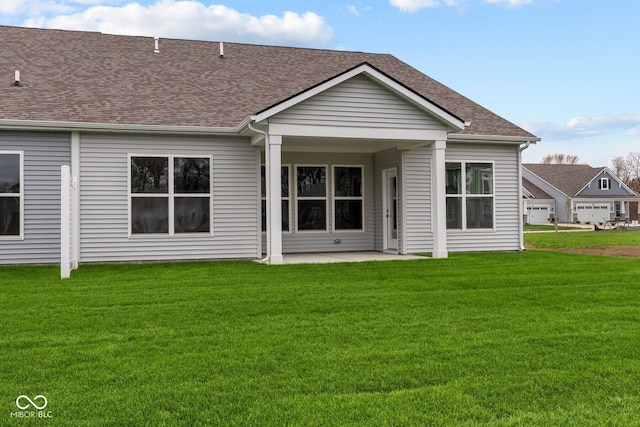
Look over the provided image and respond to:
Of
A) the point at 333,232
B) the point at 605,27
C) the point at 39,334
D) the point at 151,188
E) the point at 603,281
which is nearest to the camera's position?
the point at 39,334

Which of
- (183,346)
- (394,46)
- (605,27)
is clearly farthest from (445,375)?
(394,46)

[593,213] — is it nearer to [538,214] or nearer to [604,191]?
[604,191]

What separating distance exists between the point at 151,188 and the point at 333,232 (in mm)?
4688

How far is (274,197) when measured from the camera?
11531mm

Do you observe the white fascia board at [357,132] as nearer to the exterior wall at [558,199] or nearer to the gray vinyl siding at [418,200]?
the gray vinyl siding at [418,200]

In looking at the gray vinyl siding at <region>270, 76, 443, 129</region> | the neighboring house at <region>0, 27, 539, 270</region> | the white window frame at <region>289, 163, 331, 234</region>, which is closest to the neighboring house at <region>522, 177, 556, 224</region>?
the neighboring house at <region>0, 27, 539, 270</region>

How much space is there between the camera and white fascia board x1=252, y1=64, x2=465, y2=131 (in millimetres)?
11379

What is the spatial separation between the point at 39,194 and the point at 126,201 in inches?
65.6

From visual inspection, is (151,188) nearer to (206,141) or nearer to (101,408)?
(206,141)

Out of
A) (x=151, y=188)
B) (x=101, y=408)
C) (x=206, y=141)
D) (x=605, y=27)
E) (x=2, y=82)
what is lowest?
(x=101, y=408)

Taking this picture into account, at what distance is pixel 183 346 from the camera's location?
494cm

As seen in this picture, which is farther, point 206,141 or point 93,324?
point 206,141

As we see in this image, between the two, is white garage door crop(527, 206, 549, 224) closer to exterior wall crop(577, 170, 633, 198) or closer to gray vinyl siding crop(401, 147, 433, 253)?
exterior wall crop(577, 170, 633, 198)

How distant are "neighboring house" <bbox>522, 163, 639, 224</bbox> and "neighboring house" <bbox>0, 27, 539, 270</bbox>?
40534 millimetres
